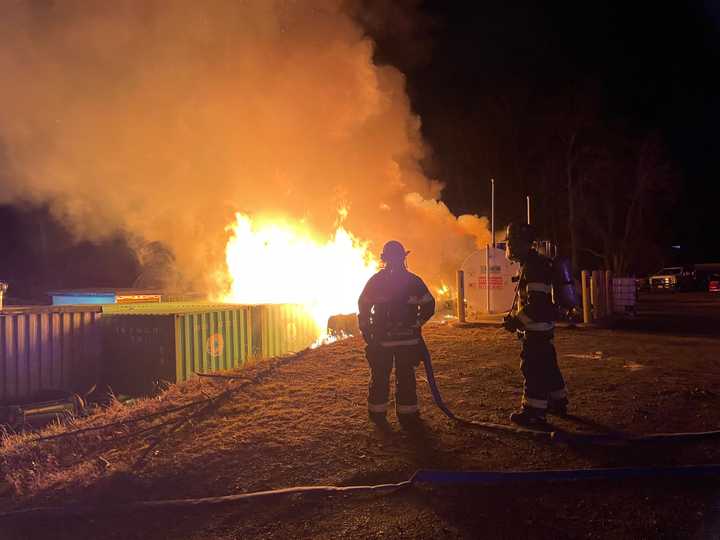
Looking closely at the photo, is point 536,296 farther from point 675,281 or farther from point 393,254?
point 675,281

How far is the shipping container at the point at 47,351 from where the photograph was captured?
11.0 metres

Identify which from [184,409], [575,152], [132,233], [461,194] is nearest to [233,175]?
[132,233]

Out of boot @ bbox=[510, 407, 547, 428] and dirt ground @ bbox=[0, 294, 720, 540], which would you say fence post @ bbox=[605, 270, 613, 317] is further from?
boot @ bbox=[510, 407, 547, 428]

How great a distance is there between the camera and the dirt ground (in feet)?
11.7

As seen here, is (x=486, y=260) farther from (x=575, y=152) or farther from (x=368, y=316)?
(x=575, y=152)

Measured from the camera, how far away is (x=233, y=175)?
19.6 meters

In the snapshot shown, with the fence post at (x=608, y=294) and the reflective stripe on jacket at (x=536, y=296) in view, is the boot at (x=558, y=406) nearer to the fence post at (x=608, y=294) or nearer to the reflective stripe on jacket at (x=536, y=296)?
the reflective stripe on jacket at (x=536, y=296)

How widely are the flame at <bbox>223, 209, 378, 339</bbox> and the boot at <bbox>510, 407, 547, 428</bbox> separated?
12.6 meters

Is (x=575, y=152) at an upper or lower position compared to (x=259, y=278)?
upper

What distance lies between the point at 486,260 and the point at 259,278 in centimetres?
867

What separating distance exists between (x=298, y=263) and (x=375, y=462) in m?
14.5

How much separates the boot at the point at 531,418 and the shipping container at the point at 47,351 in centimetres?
1068

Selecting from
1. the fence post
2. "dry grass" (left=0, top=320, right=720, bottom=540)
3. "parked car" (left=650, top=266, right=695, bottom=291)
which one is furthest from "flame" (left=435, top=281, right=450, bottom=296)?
"parked car" (left=650, top=266, right=695, bottom=291)

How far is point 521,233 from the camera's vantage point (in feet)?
18.1
